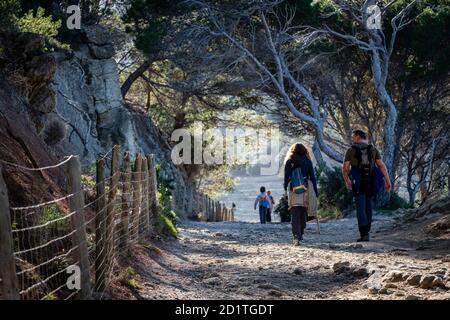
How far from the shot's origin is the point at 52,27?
13180 millimetres

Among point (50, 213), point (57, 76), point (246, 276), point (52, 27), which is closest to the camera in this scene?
point (50, 213)

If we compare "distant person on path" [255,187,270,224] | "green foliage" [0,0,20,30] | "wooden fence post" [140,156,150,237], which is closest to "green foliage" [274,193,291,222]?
"distant person on path" [255,187,270,224]

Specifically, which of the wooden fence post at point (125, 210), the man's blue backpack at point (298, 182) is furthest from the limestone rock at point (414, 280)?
the man's blue backpack at point (298, 182)

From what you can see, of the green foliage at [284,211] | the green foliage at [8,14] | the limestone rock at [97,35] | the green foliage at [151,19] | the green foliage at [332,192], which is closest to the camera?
the green foliage at [8,14]

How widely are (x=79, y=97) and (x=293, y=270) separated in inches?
522

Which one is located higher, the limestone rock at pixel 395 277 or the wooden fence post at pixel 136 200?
the wooden fence post at pixel 136 200

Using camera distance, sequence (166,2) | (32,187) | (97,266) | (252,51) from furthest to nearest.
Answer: (252,51) < (166,2) < (32,187) < (97,266)

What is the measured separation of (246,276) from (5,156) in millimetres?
3096

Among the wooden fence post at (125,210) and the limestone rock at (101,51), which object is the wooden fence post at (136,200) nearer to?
the wooden fence post at (125,210)

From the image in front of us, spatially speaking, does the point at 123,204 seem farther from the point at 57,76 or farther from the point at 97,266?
the point at 57,76

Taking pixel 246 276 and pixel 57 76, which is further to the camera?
pixel 57 76

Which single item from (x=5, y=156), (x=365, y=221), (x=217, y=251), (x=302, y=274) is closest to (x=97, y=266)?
(x=5, y=156)

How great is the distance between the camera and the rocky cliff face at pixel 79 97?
1124 cm

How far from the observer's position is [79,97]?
824 inches
